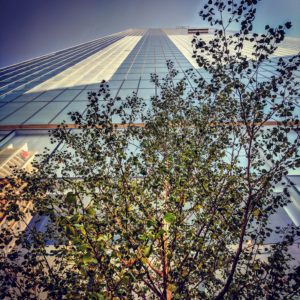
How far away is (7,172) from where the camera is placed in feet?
38.5

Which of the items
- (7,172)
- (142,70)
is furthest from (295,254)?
(142,70)

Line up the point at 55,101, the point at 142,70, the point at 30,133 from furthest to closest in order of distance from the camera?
the point at 142,70 → the point at 55,101 → the point at 30,133

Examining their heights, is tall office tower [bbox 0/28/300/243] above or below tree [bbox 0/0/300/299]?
above

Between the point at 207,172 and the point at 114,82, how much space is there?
55.8 ft

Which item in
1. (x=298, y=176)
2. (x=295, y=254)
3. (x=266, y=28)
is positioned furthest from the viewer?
(x=298, y=176)

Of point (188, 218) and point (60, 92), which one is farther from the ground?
point (60, 92)

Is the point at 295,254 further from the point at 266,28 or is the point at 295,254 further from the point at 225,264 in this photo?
the point at 266,28

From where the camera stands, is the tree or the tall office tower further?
the tall office tower

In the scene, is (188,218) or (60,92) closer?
(188,218)

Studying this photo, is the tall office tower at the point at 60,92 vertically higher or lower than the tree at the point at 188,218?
higher

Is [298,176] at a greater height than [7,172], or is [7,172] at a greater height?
[298,176]

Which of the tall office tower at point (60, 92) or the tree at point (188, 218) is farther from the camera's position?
the tall office tower at point (60, 92)

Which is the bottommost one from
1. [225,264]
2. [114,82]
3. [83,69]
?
[225,264]

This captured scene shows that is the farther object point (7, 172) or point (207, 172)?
point (7, 172)
